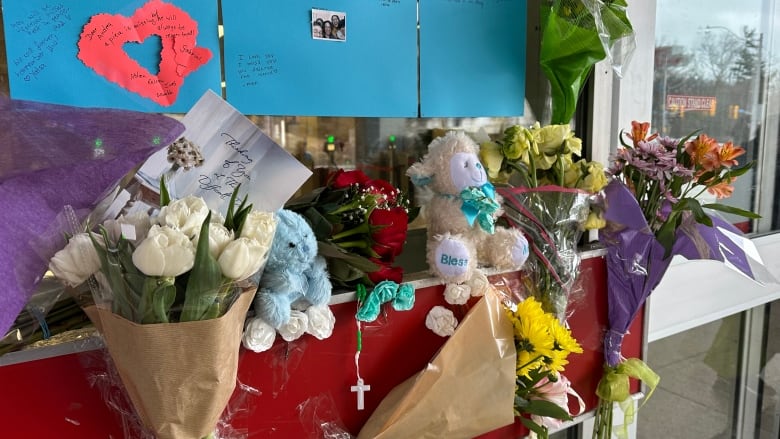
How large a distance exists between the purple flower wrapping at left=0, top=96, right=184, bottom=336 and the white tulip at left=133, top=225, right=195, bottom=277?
0.15 m

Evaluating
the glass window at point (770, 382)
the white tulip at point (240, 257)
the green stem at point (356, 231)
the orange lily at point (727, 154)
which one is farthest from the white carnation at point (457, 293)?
the glass window at point (770, 382)

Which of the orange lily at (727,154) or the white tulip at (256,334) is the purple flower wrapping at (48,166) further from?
the orange lily at (727,154)

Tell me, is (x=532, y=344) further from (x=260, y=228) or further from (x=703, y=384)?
(x=703, y=384)

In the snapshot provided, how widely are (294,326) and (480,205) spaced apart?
0.37m

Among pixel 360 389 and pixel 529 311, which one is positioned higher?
pixel 529 311

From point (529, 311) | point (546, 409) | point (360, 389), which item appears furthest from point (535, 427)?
point (360, 389)

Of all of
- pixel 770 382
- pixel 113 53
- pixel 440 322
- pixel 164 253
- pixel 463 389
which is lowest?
pixel 770 382

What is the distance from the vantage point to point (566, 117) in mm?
1227

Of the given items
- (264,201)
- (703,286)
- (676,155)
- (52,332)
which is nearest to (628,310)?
(676,155)

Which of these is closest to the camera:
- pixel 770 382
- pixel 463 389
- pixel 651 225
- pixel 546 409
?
pixel 463 389

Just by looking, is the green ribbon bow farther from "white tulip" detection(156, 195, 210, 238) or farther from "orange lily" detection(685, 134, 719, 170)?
"orange lily" detection(685, 134, 719, 170)

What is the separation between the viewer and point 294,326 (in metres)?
0.80

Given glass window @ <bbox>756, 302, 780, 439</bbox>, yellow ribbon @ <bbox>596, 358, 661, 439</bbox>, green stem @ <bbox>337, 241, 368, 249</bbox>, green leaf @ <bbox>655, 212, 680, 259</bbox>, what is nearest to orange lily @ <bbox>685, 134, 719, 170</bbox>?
green leaf @ <bbox>655, 212, 680, 259</bbox>

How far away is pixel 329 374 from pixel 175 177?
0.41 m
